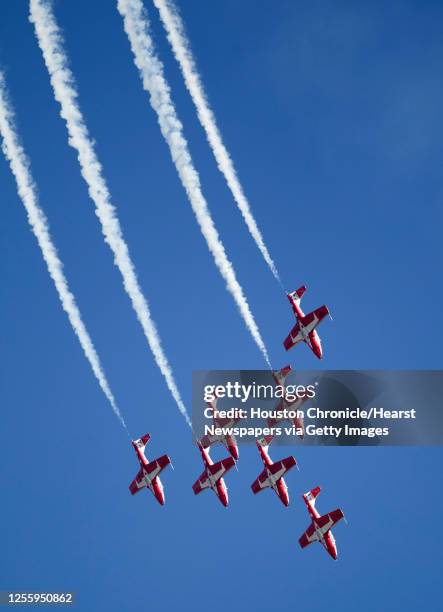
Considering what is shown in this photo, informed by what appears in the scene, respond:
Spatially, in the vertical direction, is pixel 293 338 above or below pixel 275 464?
above

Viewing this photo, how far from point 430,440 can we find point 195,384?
10210 mm

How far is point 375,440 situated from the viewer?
44156 mm

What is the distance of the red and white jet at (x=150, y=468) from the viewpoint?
46656 millimetres

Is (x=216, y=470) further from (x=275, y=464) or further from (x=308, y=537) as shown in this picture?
(x=308, y=537)

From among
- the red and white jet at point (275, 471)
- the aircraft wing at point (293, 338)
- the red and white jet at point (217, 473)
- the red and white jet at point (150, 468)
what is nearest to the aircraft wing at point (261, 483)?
the red and white jet at point (275, 471)

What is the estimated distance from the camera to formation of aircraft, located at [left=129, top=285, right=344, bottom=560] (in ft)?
145

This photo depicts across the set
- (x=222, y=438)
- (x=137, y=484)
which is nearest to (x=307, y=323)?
(x=222, y=438)

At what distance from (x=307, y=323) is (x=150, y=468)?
9838 mm

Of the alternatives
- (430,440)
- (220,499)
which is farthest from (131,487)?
(430,440)

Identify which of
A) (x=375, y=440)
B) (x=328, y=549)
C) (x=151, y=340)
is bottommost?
(x=328, y=549)

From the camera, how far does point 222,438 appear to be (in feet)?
148

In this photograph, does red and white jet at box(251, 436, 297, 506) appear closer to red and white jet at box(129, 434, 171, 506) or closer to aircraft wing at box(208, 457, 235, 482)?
aircraft wing at box(208, 457, 235, 482)

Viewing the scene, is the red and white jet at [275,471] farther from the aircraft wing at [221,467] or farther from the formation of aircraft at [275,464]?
the aircraft wing at [221,467]

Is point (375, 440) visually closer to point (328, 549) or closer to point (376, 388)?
point (376, 388)
